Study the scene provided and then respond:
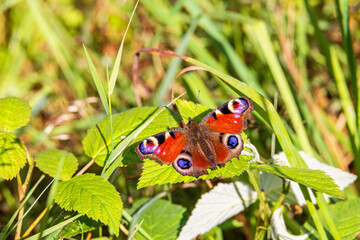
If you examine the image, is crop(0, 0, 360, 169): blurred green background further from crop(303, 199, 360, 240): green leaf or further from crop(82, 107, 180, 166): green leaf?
crop(82, 107, 180, 166): green leaf

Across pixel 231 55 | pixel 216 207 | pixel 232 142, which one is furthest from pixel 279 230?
pixel 231 55

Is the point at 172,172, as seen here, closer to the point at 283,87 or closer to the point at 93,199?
the point at 93,199

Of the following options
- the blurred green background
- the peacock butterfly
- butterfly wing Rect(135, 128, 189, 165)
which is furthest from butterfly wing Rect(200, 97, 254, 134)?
the blurred green background

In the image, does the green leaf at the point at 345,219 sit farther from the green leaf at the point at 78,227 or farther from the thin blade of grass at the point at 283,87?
the green leaf at the point at 78,227

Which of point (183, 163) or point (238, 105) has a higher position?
point (238, 105)

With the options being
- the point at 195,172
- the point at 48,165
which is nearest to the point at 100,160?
the point at 48,165

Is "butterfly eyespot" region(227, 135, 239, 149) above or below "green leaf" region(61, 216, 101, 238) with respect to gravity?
above

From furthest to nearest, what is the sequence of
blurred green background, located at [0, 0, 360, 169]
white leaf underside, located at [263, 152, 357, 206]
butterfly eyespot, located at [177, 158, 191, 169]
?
blurred green background, located at [0, 0, 360, 169]
white leaf underside, located at [263, 152, 357, 206]
butterfly eyespot, located at [177, 158, 191, 169]

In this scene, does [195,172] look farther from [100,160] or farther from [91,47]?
[91,47]
